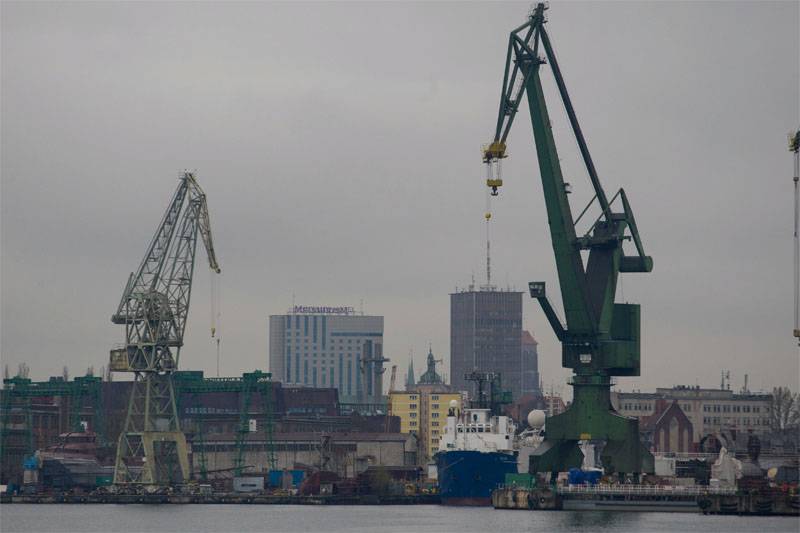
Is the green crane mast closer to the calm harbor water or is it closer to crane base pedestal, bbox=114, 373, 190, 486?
the calm harbor water

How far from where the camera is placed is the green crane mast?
83188 mm

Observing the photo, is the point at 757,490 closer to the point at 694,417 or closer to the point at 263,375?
the point at 263,375

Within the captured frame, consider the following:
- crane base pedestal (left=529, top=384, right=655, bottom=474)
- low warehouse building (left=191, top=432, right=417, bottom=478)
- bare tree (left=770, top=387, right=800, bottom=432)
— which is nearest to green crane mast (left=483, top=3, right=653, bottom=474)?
crane base pedestal (left=529, top=384, right=655, bottom=474)

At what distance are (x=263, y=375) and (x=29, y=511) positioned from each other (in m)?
25.0

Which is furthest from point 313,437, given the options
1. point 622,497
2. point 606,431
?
point 622,497

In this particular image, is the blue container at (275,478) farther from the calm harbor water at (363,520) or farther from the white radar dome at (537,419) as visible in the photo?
the white radar dome at (537,419)

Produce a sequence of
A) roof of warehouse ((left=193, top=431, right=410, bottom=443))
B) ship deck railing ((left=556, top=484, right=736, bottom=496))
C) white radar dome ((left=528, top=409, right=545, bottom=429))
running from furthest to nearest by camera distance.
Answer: roof of warehouse ((left=193, top=431, right=410, bottom=443))
white radar dome ((left=528, top=409, right=545, bottom=429))
ship deck railing ((left=556, top=484, right=736, bottom=496))

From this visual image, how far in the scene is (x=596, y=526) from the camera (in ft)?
230

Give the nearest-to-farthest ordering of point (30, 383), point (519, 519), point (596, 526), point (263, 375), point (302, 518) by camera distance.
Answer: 1. point (596, 526)
2. point (519, 519)
3. point (302, 518)
4. point (263, 375)
5. point (30, 383)

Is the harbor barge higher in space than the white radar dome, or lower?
lower

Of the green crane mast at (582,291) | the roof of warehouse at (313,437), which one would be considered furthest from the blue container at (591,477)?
the roof of warehouse at (313,437)

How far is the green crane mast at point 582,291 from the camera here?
83.2m

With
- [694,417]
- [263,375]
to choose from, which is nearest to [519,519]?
[263,375]

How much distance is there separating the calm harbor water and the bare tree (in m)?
79.3
